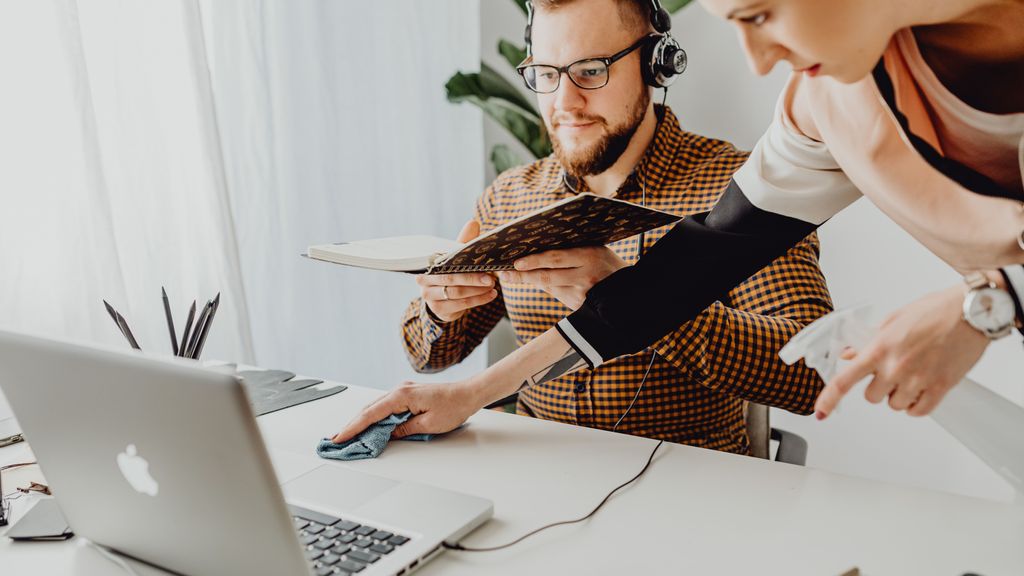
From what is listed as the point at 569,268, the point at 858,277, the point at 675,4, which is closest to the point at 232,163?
the point at 569,268

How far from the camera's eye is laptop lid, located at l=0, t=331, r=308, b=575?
62 cm

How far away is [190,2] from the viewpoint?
1.55 meters

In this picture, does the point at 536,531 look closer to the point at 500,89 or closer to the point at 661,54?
the point at 661,54

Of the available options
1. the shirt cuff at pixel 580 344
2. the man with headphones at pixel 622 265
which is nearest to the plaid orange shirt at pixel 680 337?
the man with headphones at pixel 622 265

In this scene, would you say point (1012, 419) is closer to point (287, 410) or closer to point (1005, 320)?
point (1005, 320)

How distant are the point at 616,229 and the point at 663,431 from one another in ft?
1.54

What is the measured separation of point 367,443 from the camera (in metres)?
1.06

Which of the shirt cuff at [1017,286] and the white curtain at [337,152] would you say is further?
the white curtain at [337,152]

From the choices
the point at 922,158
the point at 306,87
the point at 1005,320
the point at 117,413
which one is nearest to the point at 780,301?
the point at 922,158

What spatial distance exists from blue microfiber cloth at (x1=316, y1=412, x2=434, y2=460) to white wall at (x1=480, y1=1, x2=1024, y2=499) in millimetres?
1280

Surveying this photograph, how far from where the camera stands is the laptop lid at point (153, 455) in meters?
0.62

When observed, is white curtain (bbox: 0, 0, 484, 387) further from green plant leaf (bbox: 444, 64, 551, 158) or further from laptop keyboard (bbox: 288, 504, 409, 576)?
laptop keyboard (bbox: 288, 504, 409, 576)

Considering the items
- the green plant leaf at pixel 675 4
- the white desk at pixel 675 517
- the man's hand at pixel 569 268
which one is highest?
the green plant leaf at pixel 675 4

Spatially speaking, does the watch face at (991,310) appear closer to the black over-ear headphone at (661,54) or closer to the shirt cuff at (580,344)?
the shirt cuff at (580,344)
